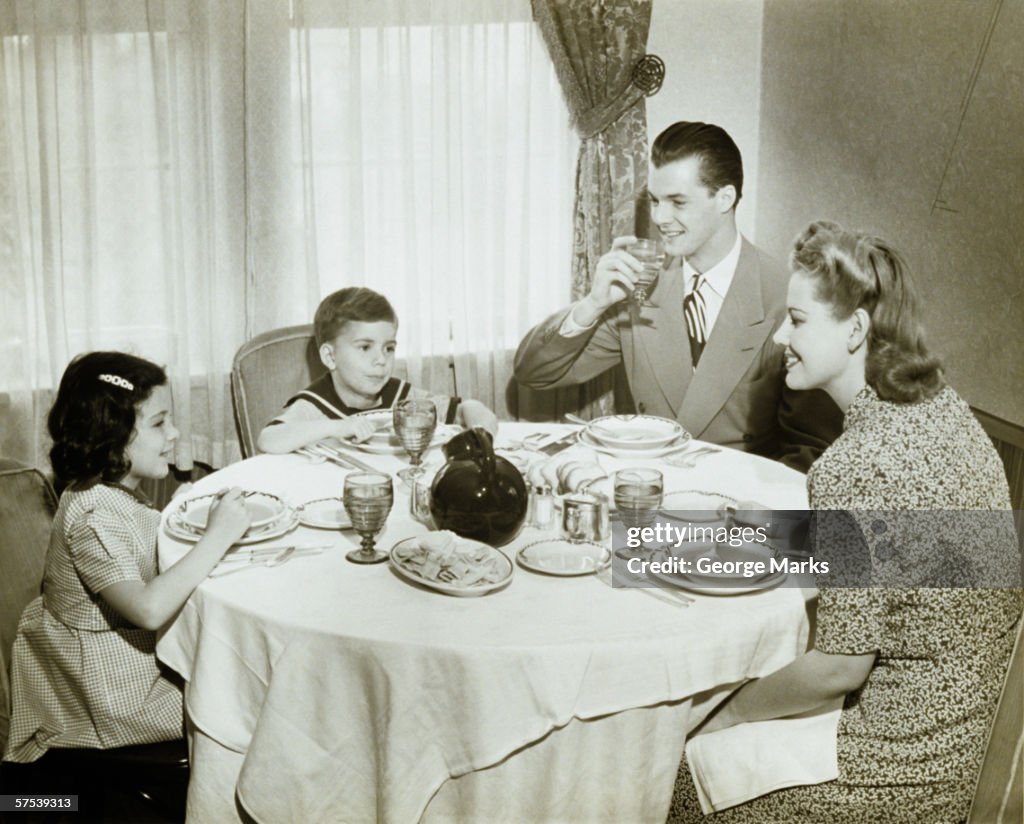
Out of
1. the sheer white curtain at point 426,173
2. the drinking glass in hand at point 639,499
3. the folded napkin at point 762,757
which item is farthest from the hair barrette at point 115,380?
the sheer white curtain at point 426,173

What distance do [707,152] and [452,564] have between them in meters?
1.79

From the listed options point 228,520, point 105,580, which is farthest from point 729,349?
point 105,580

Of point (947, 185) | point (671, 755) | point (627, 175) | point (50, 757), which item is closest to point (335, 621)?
point (671, 755)

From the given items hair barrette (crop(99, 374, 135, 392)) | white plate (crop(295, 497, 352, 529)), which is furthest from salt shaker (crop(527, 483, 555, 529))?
hair barrette (crop(99, 374, 135, 392))

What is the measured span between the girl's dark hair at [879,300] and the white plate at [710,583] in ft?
1.12

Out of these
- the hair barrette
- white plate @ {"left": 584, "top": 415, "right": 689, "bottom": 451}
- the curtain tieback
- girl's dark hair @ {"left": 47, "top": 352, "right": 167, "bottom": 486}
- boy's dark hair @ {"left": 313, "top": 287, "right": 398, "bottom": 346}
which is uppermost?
the curtain tieback

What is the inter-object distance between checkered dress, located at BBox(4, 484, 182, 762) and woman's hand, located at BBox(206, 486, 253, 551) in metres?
0.18

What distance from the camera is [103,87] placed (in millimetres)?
3359

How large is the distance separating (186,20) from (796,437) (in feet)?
7.60

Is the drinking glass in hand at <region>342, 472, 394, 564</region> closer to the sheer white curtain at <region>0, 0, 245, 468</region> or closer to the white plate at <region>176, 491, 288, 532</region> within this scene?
the white plate at <region>176, 491, 288, 532</region>

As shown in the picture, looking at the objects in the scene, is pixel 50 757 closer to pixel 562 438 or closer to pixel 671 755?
pixel 671 755

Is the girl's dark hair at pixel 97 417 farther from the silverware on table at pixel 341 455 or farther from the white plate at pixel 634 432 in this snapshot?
the white plate at pixel 634 432

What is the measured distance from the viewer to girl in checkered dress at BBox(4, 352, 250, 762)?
1.75 meters

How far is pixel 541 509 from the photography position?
74.3 inches
